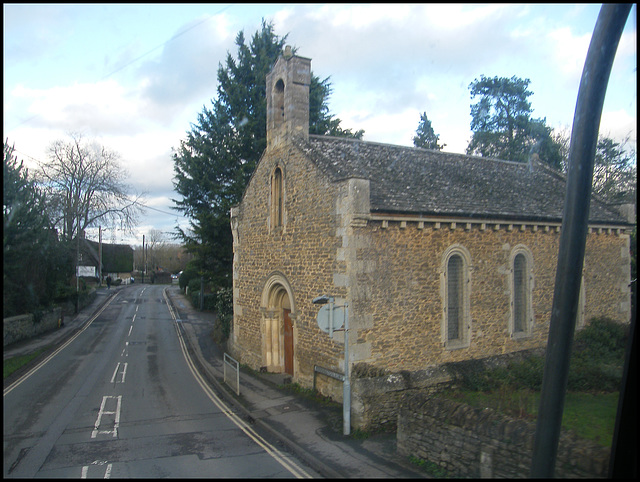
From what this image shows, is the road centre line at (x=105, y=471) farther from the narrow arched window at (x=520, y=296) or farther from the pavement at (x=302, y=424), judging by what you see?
the narrow arched window at (x=520, y=296)

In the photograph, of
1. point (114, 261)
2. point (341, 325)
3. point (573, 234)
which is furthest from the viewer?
point (114, 261)

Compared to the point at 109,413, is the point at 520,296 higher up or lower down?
A: higher up

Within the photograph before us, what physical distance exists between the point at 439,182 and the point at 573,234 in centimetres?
1057

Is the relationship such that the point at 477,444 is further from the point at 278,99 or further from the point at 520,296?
the point at 278,99

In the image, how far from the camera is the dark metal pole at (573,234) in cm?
501

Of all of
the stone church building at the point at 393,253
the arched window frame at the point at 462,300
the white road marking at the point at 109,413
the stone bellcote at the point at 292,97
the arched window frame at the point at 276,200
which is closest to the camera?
the white road marking at the point at 109,413

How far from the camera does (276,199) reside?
16797mm

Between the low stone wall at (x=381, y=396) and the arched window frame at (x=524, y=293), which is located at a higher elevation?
the arched window frame at (x=524, y=293)

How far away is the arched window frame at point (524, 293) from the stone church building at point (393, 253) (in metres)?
0.04

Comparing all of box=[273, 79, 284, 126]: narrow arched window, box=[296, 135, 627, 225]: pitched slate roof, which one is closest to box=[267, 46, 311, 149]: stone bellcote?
box=[273, 79, 284, 126]: narrow arched window

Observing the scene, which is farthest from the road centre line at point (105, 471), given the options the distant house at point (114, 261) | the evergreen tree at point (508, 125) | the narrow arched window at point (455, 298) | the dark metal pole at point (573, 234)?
the distant house at point (114, 261)

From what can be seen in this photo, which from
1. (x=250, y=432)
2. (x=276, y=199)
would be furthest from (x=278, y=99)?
(x=250, y=432)

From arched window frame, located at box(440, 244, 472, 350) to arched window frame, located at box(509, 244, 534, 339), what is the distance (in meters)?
2.02

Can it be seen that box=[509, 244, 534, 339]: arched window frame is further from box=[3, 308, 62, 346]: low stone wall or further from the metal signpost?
box=[3, 308, 62, 346]: low stone wall
